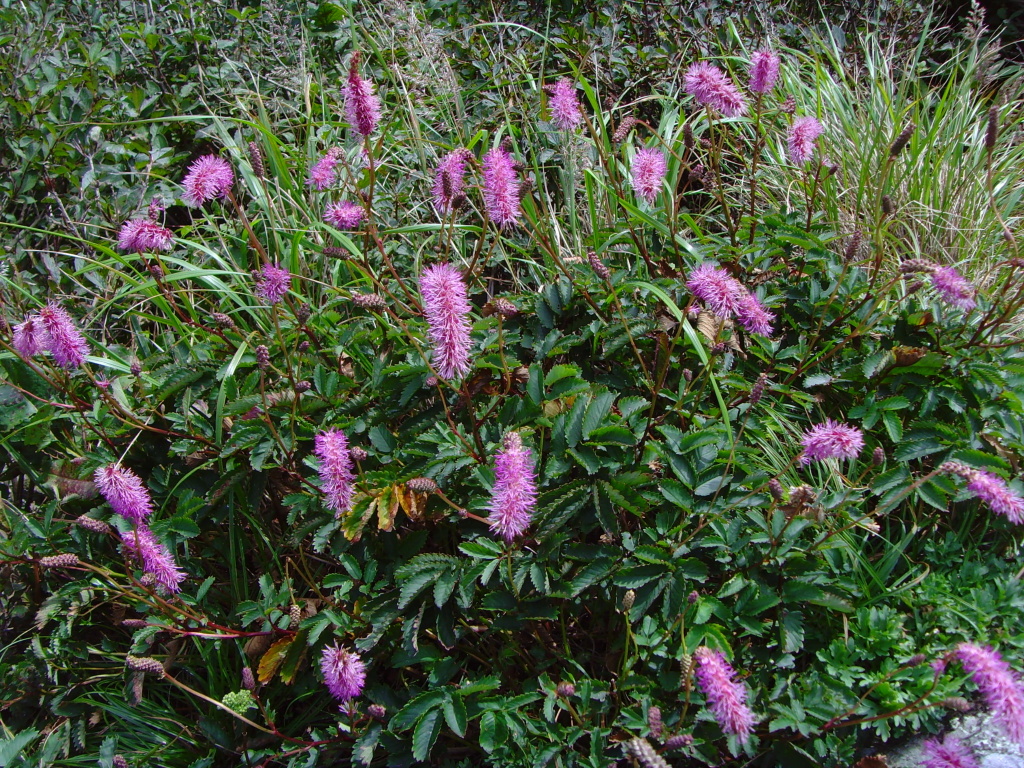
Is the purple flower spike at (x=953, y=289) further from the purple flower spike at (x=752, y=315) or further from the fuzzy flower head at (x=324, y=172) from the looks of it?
the fuzzy flower head at (x=324, y=172)

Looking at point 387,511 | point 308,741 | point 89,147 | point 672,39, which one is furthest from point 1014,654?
point 89,147

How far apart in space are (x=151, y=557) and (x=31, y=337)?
720 millimetres

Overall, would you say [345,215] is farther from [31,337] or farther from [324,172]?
[31,337]

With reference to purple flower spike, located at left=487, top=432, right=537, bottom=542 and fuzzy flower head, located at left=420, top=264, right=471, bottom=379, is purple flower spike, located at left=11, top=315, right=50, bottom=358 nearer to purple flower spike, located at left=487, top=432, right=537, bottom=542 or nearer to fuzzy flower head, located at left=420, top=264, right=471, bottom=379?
fuzzy flower head, located at left=420, top=264, right=471, bottom=379

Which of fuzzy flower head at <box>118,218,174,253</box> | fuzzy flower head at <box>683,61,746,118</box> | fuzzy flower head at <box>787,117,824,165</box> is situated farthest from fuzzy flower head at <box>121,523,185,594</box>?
fuzzy flower head at <box>787,117,824,165</box>

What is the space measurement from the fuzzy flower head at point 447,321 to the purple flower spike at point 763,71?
1.23 meters

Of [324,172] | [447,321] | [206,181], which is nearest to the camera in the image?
[447,321]

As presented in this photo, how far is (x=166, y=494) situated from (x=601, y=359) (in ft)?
4.67

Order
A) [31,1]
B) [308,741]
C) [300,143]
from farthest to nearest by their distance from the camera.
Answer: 1. [31,1]
2. [300,143]
3. [308,741]

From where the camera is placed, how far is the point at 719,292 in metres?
2.00

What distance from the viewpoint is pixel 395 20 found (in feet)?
11.8

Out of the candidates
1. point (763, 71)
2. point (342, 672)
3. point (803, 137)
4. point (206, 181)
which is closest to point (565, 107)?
point (763, 71)

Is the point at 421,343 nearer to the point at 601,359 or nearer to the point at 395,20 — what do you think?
the point at 601,359

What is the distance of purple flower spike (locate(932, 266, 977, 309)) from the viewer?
1966 mm
